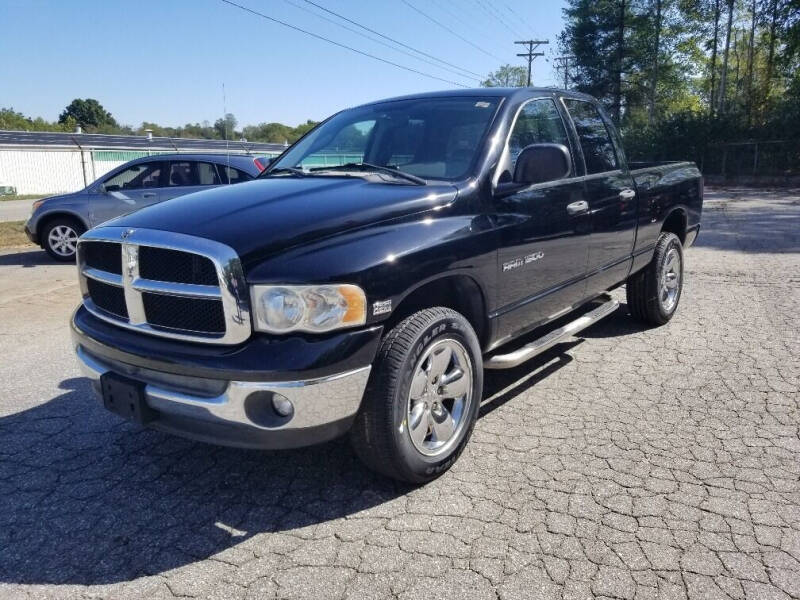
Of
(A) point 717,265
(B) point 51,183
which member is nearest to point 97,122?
(B) point 51,183

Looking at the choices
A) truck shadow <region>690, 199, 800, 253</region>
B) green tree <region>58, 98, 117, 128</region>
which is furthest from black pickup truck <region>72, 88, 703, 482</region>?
green tree <region>58, 98, 117, 128</region>

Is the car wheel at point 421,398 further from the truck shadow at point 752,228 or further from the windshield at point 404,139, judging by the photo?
the truck shadow at point 752,228

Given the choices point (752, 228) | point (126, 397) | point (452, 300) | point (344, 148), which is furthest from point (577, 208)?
point (752, 228)

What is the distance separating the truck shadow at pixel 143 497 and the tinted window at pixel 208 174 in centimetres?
675

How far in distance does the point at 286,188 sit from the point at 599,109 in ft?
10.0

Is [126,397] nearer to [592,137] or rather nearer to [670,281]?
[592,137]

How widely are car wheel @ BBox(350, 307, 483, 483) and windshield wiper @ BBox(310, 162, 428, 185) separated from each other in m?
0.81

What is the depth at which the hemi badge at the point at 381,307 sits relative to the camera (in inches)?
107

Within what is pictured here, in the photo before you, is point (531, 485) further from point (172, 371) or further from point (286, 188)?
point (286, 188)

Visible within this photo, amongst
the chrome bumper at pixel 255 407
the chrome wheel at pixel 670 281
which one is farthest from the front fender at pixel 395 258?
the chrome wheel at pixel 670 281

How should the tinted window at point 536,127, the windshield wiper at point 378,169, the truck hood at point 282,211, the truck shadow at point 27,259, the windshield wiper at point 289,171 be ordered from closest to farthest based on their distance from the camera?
the truck hood at point 282,211 → the windshield wiper at point 378,169 → the tinted window at point 536,127 → the windshield wiper at point 289,171 → the truck shadow at point 27,259

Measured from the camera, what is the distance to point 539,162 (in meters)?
3.51

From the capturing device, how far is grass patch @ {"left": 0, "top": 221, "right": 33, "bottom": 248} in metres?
12.9

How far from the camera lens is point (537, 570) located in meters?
2.47
